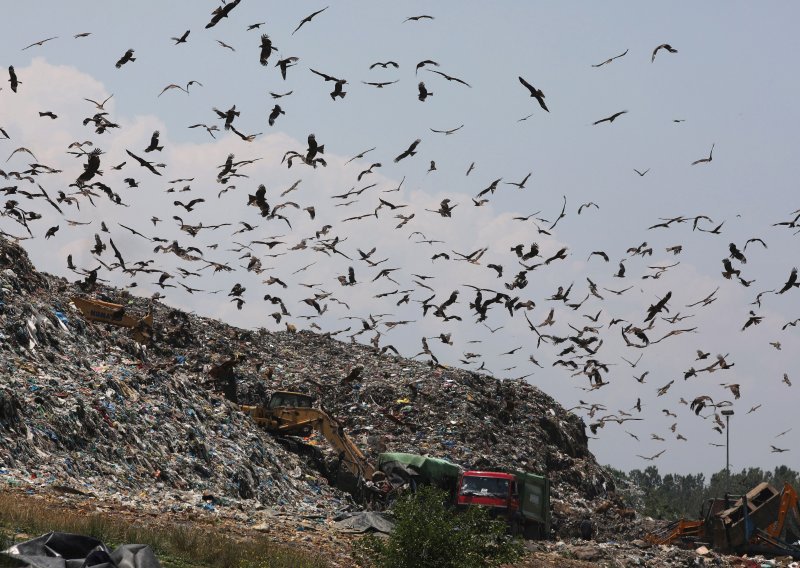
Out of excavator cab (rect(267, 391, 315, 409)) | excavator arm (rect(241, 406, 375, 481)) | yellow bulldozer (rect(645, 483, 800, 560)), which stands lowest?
yellow bulldozer (rect(645, 483, 800, 560))

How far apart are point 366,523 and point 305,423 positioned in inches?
371

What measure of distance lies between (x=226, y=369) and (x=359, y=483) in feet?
22.3

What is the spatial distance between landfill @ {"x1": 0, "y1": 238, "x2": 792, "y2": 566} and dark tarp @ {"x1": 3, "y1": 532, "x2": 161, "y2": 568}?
14.4 ft

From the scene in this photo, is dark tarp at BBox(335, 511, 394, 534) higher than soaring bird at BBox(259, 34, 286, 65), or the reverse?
soaring bird at BBox(259, 34, 286, 65)

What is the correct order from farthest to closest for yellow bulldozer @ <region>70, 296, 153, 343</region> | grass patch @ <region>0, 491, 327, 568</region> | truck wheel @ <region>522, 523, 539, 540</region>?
1. yellow bulldozer @ <region>70, 296, 153, 343</region>
2. truck wheel @ <region>522, 523, 539, 540</region>
3. grass patch @ <region>0, 491, 327, 568</region>

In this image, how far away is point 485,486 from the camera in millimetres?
21719

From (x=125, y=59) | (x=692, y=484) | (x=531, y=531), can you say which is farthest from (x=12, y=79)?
(x=692, y=484)

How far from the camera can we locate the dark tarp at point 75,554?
953 centimetres

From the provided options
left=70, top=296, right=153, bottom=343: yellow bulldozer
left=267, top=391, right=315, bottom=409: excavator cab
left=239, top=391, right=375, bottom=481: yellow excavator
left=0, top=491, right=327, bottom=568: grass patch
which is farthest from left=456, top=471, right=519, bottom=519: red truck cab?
left=70, top=296, right=153, bottom=343: yellow bulldozer

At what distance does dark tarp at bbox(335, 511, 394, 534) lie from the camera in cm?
1639

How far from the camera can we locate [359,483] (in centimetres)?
2409

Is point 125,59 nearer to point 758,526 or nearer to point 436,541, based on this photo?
point 436,541

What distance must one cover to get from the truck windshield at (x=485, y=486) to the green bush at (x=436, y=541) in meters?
8.33

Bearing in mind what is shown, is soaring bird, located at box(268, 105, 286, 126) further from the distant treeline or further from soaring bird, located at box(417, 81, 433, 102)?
the distant treeline
